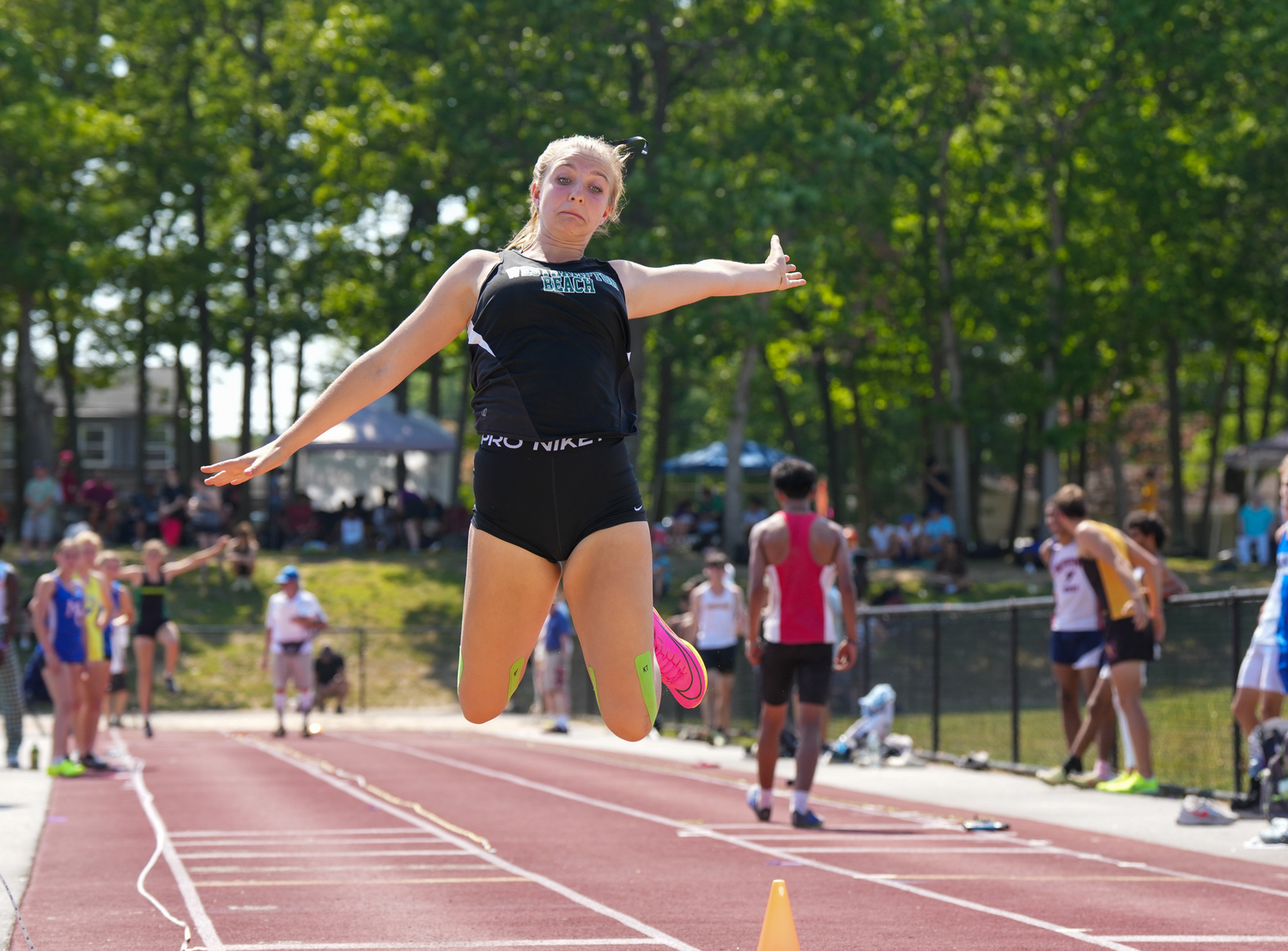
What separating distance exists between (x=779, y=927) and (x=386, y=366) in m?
2.18

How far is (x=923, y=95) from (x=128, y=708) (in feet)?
74.2

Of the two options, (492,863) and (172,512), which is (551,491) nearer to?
(492,863)

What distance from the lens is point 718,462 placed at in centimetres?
4331

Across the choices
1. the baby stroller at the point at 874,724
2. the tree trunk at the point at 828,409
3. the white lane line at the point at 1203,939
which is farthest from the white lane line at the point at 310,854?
the tree trunk at the point at 828,409

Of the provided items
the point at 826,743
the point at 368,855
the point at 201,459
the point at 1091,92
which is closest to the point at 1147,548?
the point at 826,743

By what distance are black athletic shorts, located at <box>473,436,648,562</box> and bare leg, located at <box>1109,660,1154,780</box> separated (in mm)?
7549

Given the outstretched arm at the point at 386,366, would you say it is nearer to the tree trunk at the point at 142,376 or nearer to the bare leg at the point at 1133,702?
the bare leg at the point at 1133,702

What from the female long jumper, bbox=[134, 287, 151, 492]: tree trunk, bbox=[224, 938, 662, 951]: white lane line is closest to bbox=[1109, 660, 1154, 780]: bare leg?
bbox=[224, 938, 662, 951]: white lane line

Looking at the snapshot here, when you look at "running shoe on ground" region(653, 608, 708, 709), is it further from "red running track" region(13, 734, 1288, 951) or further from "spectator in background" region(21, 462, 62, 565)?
"spectator in background" region(21, 462, 62, 565)

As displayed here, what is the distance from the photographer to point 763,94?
1352 inches

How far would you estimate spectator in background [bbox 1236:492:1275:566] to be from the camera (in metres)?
33.3

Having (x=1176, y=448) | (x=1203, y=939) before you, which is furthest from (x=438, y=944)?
(x=1176, y=448)

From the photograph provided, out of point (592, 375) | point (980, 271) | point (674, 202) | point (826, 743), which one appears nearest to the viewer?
point (592, 375)

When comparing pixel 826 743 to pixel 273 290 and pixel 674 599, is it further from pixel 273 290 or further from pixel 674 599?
pixel 273 290
